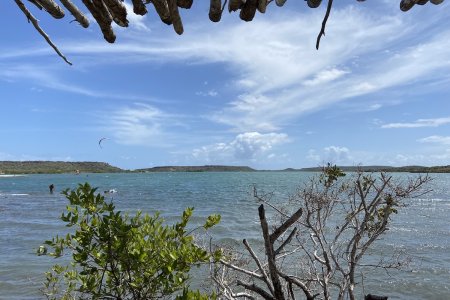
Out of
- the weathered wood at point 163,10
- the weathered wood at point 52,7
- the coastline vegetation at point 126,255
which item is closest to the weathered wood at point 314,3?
the weathered wood at point 163,10

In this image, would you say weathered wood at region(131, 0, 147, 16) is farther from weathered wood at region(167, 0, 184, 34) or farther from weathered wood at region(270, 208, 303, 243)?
weathered wood at region(270, 208, 303, 243)

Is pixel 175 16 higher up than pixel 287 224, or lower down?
higher up

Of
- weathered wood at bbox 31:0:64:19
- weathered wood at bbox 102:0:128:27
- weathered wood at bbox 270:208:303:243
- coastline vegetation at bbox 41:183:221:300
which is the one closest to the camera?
weathered wood at bbox 102:0:128:27

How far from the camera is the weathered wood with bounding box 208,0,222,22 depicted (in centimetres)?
244

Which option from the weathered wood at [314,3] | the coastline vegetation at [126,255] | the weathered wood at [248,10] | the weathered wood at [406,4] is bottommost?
the coastline vegetation at [126,255]

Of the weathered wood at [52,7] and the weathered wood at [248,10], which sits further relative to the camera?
the weathered wood at [52,7]

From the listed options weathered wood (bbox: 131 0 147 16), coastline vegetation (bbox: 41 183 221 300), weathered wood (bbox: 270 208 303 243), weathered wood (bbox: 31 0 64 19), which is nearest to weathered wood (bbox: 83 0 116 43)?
weathered wood (bbox: 131 0 147 16)

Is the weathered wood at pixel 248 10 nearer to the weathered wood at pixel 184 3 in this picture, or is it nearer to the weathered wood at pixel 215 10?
the weathered wood at pixel 215 10

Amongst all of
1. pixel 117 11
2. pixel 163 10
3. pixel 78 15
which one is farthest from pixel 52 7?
pixel 163 10

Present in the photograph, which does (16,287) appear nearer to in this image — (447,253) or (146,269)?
(146,269)

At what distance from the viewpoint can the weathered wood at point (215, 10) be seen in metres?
2.44

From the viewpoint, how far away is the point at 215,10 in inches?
97.0

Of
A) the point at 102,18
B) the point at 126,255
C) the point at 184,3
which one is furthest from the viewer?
the point at 126,255

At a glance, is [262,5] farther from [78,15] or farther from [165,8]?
[78,15]
